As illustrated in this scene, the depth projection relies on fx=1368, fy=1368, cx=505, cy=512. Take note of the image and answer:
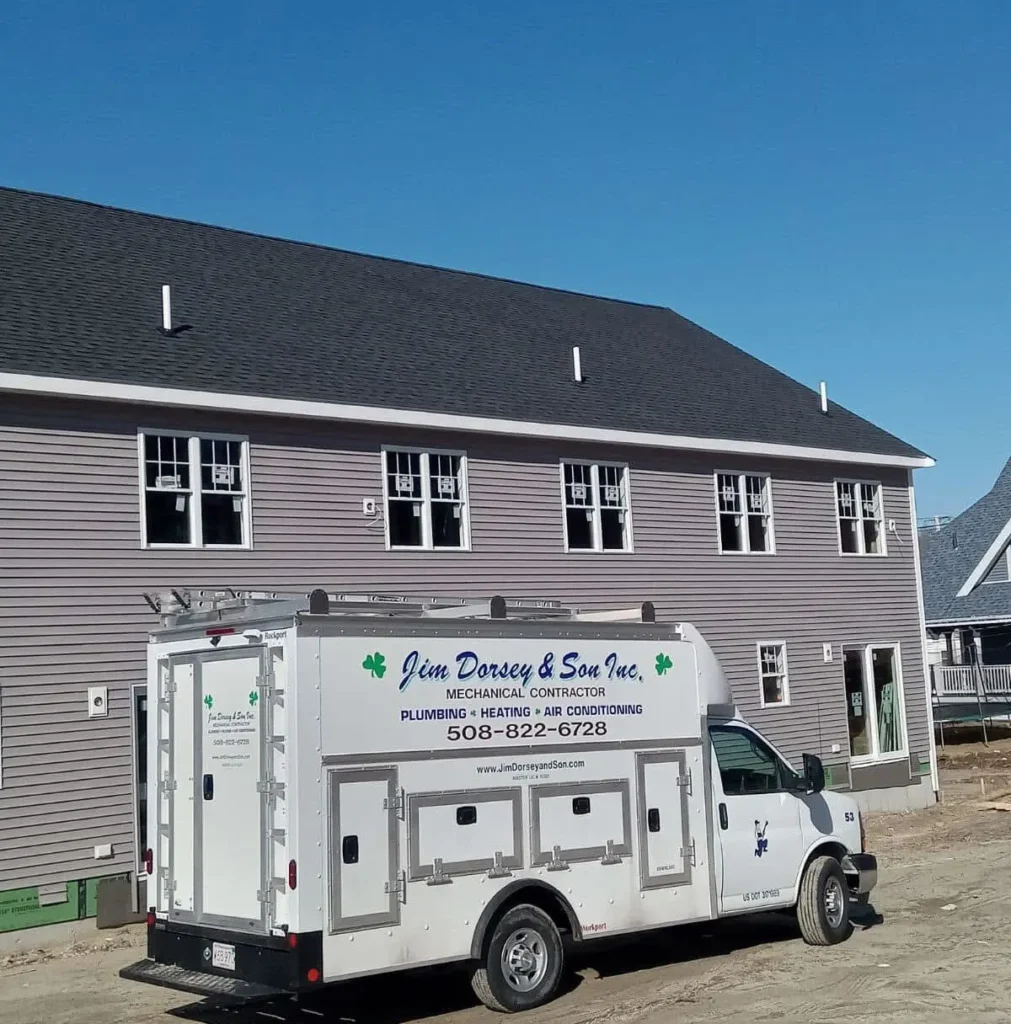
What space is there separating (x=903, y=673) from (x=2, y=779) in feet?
53.0

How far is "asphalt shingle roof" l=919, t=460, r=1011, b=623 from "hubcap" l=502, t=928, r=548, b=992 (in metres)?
33.6

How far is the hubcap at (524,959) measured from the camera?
9.80 metres

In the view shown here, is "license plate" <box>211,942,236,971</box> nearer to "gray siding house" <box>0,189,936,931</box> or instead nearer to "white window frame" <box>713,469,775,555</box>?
"gray siding house" <box>0,189,936,931</box>

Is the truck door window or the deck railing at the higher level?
the deck railing

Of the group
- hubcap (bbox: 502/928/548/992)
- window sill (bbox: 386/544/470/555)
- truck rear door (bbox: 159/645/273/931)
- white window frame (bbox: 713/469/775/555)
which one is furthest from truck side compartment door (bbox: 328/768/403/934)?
white window frame (bbox: 713/469/775/555)

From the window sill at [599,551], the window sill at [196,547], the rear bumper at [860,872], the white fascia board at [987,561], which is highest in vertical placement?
the white fascia board at [987,561]

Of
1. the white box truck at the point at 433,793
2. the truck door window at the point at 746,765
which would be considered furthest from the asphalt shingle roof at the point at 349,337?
the truck door window at the point at 746,765

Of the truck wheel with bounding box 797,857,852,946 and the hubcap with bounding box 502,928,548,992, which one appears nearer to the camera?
the hubcap with bounding box 502,928,548,992

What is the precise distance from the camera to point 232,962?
9.07 m

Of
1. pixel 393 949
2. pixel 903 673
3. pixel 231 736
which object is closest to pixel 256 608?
pixel 231 736

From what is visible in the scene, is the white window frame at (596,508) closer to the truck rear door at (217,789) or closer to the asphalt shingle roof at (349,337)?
the asphalt shingle roof at (349,337)

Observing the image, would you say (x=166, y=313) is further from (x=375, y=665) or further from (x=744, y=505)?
(x=744, y=505)

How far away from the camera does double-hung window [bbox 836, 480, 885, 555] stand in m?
23.9

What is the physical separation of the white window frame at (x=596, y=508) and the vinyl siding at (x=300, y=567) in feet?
0.31
